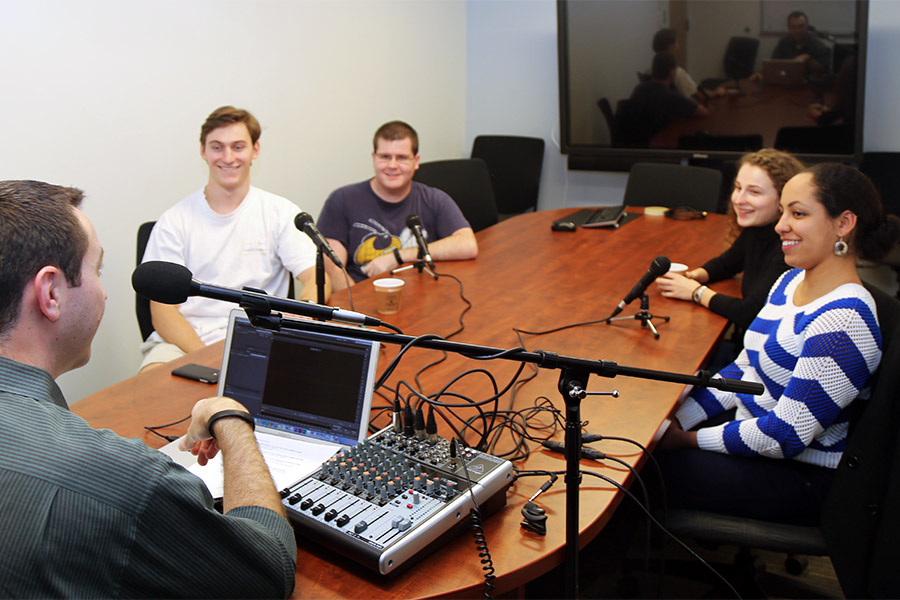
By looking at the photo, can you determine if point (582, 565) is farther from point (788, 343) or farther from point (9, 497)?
point (9, 497)

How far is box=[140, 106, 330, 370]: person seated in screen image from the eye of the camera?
258 cm

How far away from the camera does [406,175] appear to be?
121 inches

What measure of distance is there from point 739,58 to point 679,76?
370mm

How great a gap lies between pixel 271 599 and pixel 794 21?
14.6 feet

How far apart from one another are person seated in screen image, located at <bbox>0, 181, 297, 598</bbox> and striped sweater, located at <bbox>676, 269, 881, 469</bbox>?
45.5 inches

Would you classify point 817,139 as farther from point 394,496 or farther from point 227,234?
point 394,496

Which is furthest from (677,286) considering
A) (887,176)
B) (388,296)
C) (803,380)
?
(887,176)

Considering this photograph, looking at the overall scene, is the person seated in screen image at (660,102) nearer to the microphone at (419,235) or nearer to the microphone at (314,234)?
the microphone at (419,235)

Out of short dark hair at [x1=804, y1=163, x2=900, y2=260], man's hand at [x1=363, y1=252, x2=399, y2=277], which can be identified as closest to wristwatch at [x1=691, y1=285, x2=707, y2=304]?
short dark hair at [x1=804, y1=163, x2=900, y2=260]

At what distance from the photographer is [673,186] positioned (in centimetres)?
392

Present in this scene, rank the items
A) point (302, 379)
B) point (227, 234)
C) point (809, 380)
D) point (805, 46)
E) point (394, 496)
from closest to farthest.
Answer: point (394, 496)
point (302, 379)
point (809, 380)
point (227, 234)
point (805, 46)

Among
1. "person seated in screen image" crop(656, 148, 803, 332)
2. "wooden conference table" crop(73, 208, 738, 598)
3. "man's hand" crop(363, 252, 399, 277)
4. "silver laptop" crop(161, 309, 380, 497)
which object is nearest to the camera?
"wooden conference table" crop(73, 208, 738, 598)

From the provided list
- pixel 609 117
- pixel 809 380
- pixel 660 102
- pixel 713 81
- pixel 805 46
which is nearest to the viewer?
pixel 809 380

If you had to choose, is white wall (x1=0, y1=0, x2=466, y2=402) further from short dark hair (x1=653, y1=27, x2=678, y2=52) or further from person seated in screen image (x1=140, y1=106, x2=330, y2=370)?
short dark hair (x1=653, y1=27, x2=678, y2=52)
